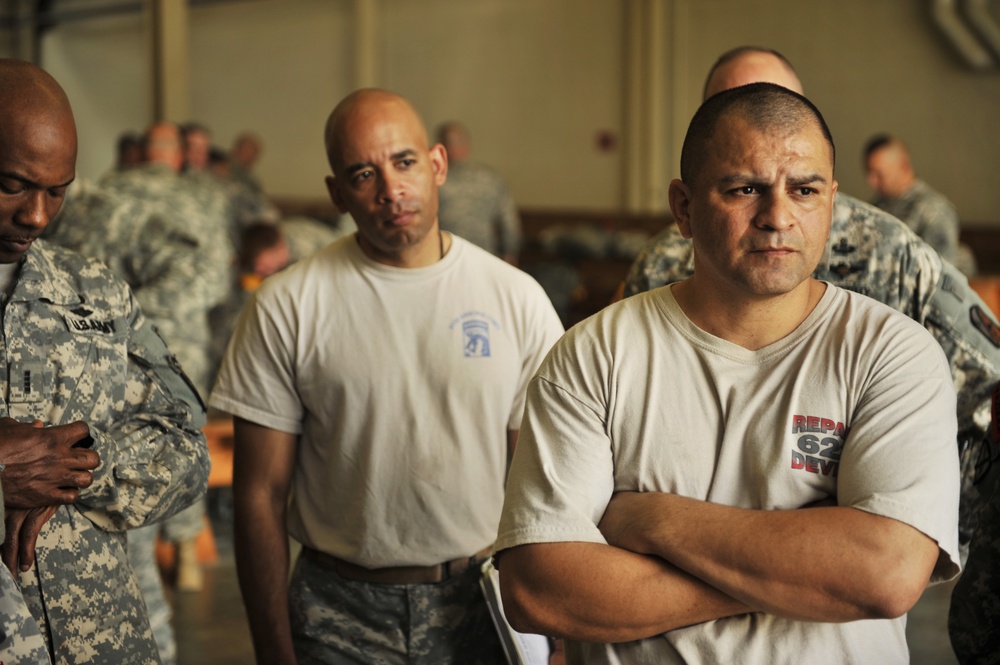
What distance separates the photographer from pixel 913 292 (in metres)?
2.16

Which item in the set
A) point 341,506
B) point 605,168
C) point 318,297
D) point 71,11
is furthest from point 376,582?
point 71,11

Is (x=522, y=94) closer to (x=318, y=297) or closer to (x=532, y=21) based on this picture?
(x=532, y=21)

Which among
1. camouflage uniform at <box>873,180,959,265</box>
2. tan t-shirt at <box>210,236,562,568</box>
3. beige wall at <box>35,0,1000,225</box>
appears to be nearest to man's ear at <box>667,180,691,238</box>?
tan t-shirt at <box>210,236,562,568</box>

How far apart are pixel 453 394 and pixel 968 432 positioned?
97cm

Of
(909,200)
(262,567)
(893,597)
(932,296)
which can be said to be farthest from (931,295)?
(909,200)

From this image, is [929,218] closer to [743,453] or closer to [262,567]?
[262,567]

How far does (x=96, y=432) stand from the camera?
1.89 metres

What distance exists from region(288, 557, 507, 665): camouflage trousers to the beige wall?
8343mm

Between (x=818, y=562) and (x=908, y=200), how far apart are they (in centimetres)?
632

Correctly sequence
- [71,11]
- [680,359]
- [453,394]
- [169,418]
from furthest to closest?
1. [71,11]
2. [453,394]
3. [169,418]
4. [680,359]

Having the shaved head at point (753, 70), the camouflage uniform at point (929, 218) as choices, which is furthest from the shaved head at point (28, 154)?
the camouflage uniform at point (929, 218)

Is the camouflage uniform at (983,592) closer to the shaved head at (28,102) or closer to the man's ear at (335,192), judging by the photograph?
the man's ear at (335,192)

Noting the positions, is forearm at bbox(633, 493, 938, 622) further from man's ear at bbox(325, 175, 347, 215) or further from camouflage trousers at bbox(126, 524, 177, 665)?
camouflage trousers at bbox(126, 524, 177, 665)

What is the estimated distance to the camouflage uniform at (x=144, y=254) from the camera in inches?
142
